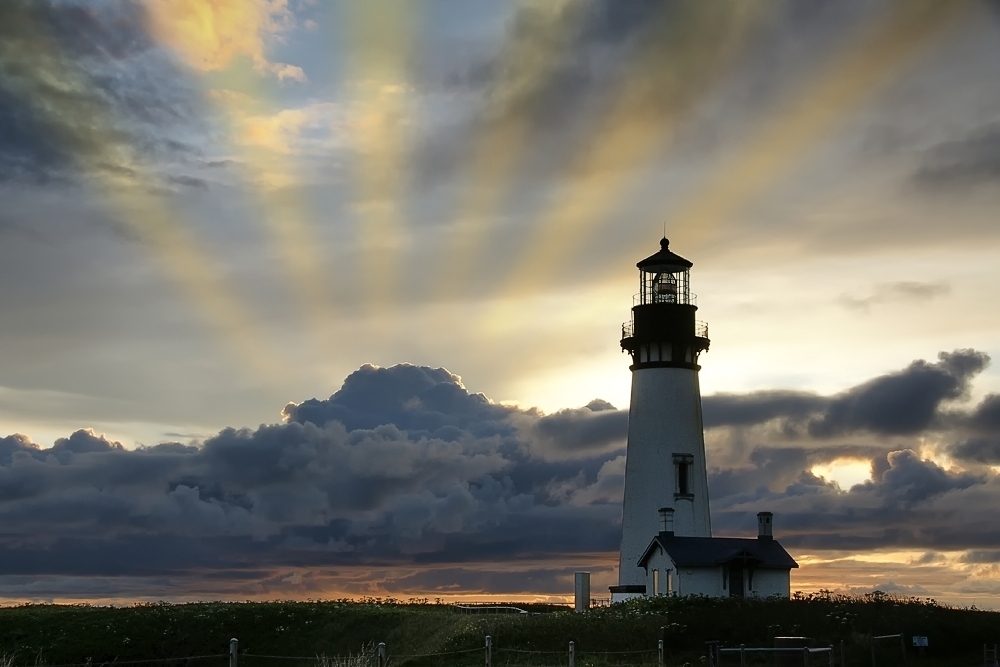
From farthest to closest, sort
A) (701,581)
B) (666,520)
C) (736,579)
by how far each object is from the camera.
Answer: (666,520) < (736,579) < (701,581)

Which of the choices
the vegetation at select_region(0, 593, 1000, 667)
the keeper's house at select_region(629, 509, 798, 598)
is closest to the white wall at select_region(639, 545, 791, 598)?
the keeper's house at select_region(629, 509, 798, 598)

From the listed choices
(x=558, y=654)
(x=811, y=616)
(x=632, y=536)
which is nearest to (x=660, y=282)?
(x=632, y=536)

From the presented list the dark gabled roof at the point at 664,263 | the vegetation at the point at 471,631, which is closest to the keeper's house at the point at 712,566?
the vegetation at the point at 471,631

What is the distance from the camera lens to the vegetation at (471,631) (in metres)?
42.3

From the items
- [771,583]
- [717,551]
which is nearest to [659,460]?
[717,551]

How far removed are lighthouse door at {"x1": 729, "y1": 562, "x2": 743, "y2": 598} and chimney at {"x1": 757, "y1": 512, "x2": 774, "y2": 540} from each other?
3876 mm

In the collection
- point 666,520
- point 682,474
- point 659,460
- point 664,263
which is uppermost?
point 664,263

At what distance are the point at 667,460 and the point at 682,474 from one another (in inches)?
40.7

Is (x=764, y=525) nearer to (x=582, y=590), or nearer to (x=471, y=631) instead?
(x=582, y=590)

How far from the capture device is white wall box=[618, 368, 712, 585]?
56406 mm

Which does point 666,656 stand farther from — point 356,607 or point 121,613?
point 121,613

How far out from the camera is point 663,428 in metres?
57.1

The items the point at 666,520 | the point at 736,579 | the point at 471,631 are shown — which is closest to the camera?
the point at 471,631

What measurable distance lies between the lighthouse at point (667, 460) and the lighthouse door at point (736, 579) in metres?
0.08
